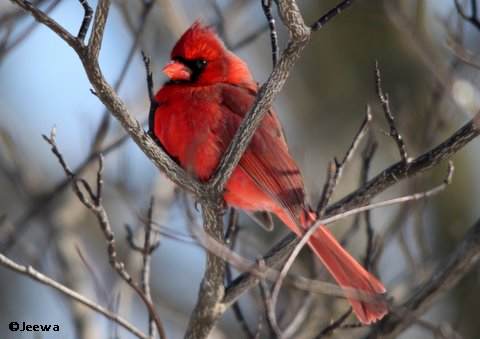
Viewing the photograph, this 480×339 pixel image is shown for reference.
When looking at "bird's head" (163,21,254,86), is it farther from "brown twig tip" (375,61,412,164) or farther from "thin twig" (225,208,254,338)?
"brown twig tip" (375,61,412,164)

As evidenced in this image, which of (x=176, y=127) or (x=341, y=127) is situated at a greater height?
(x=176, y=127)

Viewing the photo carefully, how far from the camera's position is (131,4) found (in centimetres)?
562

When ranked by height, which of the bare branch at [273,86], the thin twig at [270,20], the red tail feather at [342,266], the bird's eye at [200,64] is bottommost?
the red tail feather at [342,266]

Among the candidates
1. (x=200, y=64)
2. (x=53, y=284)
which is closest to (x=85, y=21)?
(x=53, y=284)

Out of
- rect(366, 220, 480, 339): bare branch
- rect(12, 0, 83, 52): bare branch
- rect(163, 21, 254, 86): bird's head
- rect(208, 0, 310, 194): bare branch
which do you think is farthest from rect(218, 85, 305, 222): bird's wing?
rect(12, 0, 83, 52): bare branch

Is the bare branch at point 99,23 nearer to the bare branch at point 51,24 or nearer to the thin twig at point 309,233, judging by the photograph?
the bare branch at point 51,24

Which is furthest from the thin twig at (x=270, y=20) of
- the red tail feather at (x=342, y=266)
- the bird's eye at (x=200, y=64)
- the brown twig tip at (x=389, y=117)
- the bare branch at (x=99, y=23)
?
the bird's eye at (x=200, y=64)

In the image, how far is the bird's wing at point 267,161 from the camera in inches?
151

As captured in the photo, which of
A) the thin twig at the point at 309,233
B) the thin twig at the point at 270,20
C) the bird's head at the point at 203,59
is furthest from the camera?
the bird's head at the point at 203,59

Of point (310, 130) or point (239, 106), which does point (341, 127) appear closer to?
point (310, 130)

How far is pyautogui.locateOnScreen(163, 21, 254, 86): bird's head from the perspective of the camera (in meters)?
4.11

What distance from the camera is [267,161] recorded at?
12.8 ft

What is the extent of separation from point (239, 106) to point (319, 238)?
0.68 metres

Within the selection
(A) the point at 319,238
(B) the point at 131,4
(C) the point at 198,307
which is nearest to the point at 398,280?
(A) the point at 319,238
